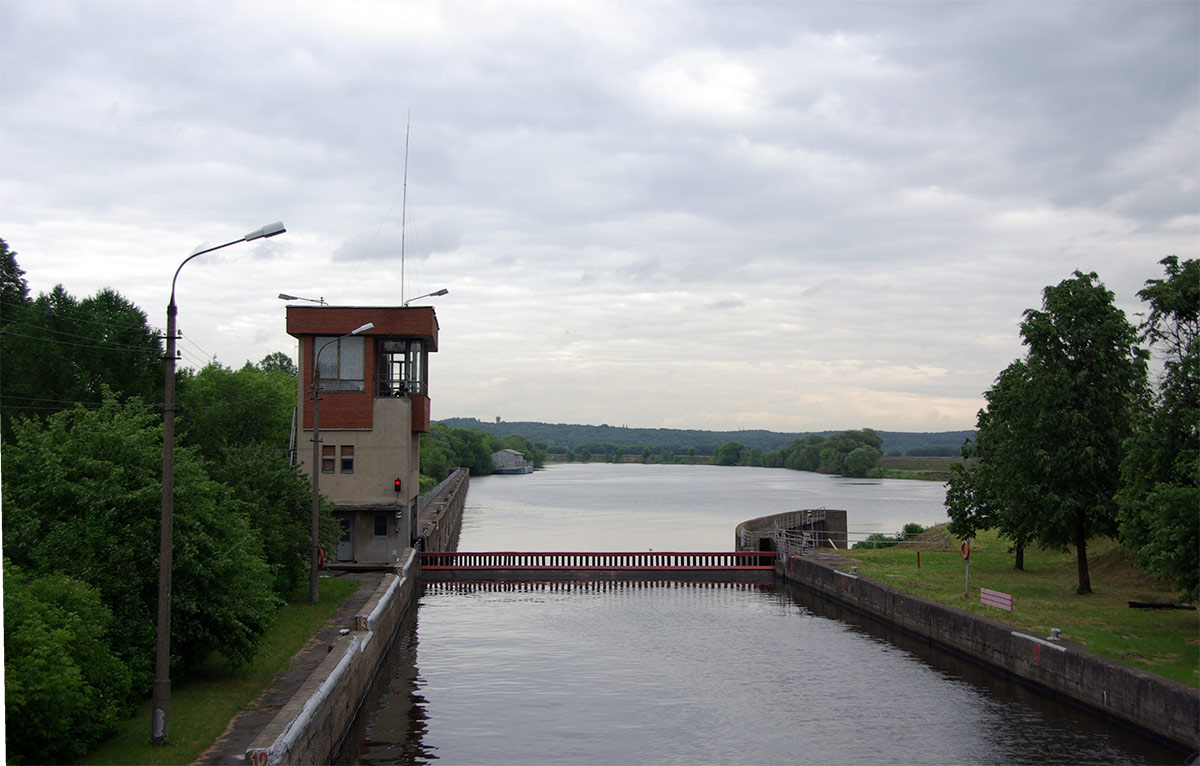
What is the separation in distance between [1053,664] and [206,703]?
64.6 feet

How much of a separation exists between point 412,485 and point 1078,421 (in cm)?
2809

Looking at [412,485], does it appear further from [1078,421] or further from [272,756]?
[272,756]

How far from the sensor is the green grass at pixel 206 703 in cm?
1554

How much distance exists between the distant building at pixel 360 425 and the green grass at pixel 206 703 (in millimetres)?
14884

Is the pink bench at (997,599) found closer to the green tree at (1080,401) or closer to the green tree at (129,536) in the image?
the green tree at (1080,401)

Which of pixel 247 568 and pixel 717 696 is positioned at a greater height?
pixel 247 568

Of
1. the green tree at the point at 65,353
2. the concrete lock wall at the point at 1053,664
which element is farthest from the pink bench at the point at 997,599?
the green tree at the point at 65,353

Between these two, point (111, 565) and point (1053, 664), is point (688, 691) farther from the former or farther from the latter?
point (111, 565)

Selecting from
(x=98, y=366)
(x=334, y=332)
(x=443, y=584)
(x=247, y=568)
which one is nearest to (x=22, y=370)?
(x=98, y=366)

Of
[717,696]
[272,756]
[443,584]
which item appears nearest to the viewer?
[272,756]

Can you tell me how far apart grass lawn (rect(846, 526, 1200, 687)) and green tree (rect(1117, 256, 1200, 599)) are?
1.73 meters

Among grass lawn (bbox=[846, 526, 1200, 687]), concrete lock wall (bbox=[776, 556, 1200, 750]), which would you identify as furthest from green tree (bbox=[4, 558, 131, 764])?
grass lawn (bbox=[846, 526, 1200, 687])

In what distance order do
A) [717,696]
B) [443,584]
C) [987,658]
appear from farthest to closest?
[443,584] → [987,658] → [717,696]

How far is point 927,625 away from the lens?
32688mm
